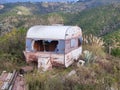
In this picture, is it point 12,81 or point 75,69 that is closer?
point 12,81

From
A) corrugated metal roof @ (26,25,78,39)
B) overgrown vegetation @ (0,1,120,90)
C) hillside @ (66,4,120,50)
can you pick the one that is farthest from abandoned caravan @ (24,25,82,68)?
hillside @ (66,4,120,50)

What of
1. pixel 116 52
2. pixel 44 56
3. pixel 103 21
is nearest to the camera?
pixel 44 56

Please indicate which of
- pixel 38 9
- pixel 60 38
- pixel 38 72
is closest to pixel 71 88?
pixel 38 72

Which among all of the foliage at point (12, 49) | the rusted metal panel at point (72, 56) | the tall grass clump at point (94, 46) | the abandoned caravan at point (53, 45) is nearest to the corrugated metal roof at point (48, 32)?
the abandoned caravan at point (53, 45)

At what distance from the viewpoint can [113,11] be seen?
3694 cm

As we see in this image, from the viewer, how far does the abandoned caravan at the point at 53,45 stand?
34.8 feet

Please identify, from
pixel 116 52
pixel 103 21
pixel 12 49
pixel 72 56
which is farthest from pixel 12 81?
pixel 103 21

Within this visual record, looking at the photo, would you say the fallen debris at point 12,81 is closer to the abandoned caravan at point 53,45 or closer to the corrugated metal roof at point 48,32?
the abandoned caravan at point 53,45

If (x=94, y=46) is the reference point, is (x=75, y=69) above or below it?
below

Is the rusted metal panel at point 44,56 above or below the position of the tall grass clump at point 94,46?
above

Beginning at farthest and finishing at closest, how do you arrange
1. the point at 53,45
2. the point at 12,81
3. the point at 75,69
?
the point at 53,45
the point at 75,69
the point at 12,81

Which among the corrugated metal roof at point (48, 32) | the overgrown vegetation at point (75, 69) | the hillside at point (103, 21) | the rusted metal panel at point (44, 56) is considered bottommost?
the hillside at point (103, 21)

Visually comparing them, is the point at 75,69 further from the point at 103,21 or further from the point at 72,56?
the point at 103,21

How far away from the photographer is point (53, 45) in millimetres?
11641
